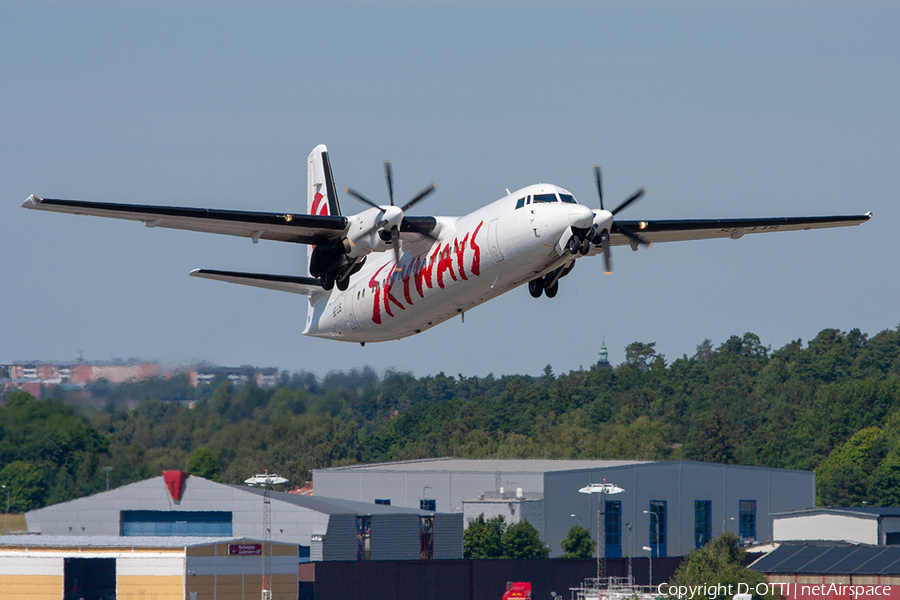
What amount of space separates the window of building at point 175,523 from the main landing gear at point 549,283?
2795 cm

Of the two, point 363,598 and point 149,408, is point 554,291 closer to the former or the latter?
point 363,598

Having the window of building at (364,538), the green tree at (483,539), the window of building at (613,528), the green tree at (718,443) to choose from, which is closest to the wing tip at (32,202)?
the window of building at (364,538)

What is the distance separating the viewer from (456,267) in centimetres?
2728

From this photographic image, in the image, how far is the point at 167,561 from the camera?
3953cm

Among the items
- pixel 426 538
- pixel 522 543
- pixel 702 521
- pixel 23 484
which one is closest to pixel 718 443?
pixel 702 521

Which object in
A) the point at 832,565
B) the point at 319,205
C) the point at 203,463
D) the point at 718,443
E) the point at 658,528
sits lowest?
the point at 832,565

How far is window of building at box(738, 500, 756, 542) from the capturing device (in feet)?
226

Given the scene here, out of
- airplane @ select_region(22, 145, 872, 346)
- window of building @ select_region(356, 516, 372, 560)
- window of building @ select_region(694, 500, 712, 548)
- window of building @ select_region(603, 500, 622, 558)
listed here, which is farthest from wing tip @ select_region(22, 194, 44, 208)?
window of building @ select_region(694, 500, 712, 548)

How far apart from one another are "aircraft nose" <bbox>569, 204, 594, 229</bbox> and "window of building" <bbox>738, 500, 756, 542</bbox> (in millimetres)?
47327

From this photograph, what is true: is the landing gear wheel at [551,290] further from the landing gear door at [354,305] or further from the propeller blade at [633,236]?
the landing gear door at [354,305]

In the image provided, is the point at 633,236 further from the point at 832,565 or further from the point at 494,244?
the point at 832,565

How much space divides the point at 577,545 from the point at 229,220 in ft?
116

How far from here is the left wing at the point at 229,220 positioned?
27.5 meters

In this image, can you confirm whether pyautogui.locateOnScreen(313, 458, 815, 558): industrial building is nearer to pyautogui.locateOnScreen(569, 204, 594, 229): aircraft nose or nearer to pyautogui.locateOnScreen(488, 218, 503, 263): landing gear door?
pyautogui.locateOnScreen(488, 218, 503, 263): landing gear door
